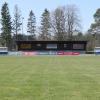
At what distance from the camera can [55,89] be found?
14.8 m

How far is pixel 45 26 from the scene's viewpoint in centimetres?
12450

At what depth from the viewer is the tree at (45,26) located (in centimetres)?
12369

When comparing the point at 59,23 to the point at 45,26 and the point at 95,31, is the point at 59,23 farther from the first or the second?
the point at 95,31

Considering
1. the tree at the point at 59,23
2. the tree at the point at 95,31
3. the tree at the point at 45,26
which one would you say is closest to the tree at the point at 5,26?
the tree at the point at 45,26

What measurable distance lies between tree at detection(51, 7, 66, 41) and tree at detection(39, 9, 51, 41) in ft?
13.4

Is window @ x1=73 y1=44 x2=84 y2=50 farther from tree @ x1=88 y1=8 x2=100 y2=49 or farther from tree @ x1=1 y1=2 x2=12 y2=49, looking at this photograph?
tree @ x1=88 y1=8 x2=100 y2=49

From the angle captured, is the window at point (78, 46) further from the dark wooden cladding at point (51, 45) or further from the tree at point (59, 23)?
the tree at point (59, 23)

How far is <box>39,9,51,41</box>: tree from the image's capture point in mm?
123688

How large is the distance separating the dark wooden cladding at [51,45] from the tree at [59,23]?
19253 millimetres

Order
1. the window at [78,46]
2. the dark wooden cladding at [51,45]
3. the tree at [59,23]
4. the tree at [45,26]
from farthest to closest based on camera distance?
the tree at [45,26], the tree at [59,23], the window at [78,46], the dark wooden cladding at [51,45]

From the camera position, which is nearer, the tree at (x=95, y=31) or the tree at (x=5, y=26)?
the tree at (x=5, y=26)

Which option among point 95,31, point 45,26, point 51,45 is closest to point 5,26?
point 45,26

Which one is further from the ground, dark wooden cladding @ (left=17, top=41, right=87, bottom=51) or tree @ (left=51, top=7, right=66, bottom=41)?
tree @ (left=51, top=7, right=66, bottom=41)

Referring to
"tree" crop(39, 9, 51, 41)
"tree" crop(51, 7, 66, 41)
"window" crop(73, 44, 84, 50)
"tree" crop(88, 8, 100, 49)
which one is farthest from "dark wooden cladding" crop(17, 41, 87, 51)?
"tree" crop(88, 8, 100, 49)
